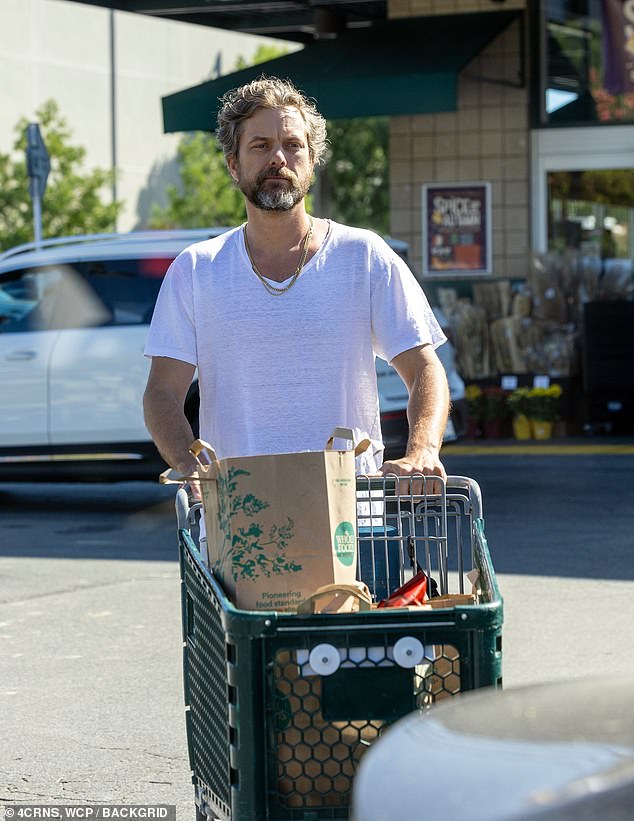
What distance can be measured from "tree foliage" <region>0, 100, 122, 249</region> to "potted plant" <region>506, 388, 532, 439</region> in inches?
697

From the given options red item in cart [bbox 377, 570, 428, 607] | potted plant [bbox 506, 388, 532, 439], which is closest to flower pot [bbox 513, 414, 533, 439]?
potted plant [bbox 506, 388, 532, 439]

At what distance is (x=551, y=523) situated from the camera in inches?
401

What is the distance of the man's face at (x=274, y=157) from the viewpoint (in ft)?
12.1

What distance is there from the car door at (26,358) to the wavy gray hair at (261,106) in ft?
24.6

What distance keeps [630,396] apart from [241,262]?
12.3 metres

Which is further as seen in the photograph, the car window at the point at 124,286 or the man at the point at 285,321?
the car window at the point at 124,286

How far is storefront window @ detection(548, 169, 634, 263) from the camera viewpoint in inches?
655

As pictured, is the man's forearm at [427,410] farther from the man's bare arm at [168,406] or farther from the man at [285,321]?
the man's bare arm at [168,406]

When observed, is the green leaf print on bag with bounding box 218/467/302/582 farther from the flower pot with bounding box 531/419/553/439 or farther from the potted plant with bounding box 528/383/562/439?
the flower pot with bounding box 531/419/553/439

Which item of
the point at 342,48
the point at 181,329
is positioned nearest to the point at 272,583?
the point at 181,329

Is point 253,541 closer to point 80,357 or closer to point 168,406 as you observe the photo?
point 168,406

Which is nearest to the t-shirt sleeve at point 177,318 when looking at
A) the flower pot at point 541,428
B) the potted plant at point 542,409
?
the potted plant at point 542,409

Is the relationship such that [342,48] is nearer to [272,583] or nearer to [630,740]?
[272,583]

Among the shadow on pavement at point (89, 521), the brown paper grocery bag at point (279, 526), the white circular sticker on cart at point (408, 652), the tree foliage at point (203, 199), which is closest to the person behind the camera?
the white circular sticker on cart at point (408, 652)
